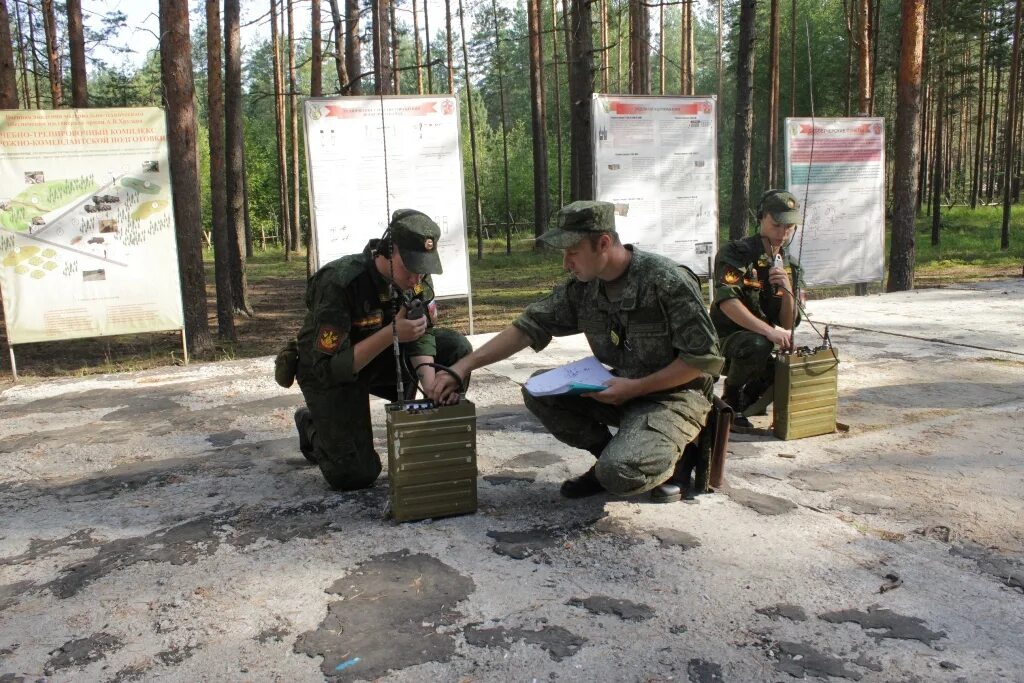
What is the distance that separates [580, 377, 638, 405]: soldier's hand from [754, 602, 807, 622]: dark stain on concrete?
36.0 inches

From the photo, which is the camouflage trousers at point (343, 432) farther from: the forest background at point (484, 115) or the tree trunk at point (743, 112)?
the tree trunk at point (743, 112)

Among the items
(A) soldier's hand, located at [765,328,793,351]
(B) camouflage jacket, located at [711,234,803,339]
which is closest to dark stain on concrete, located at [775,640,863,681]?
(A) soldier's hand, located at [765,328,793,351]

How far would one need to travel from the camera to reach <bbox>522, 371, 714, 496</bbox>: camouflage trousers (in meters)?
2.87

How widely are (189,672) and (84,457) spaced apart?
2468mm

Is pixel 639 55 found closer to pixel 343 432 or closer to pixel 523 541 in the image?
pixel 343 432

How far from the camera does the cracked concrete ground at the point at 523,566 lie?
2.20 m

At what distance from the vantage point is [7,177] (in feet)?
20.6

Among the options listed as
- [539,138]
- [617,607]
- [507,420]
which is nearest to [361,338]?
[507,420]

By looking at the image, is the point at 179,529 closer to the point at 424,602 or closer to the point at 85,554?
the point at 85,554

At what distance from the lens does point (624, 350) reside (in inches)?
127

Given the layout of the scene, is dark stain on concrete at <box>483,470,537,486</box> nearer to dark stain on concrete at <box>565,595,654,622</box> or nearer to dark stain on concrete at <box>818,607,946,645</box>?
dark stain on concrete at <box>565,595,654,622</box>

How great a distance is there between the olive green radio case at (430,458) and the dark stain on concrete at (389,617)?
251 millimetres

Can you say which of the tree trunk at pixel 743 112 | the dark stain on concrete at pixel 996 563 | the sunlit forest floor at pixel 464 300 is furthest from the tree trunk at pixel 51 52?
the dark stain on concrete at pixel 996 563

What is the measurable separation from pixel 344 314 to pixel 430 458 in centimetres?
70
